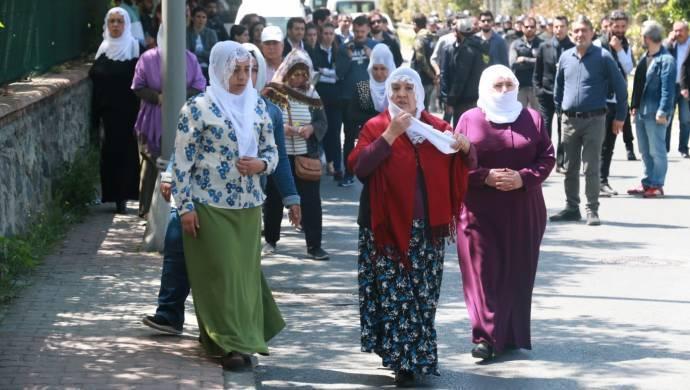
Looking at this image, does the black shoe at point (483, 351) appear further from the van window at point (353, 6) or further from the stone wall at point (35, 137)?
the van window at point (353, 6)

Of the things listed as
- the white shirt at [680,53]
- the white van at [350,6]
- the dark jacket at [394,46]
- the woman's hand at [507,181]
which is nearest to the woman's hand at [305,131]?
the woman's hand at [507,181]

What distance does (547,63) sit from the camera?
17953 mm

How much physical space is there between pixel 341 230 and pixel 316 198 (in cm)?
178

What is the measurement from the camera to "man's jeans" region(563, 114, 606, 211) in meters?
14.3

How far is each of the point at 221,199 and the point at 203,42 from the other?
9.08m

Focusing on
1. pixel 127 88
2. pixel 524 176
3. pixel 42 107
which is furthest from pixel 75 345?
pixel 127 88

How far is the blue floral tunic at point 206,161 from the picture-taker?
313 inches

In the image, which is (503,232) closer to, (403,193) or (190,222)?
(403,193)

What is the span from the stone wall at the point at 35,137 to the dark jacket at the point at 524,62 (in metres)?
6.44

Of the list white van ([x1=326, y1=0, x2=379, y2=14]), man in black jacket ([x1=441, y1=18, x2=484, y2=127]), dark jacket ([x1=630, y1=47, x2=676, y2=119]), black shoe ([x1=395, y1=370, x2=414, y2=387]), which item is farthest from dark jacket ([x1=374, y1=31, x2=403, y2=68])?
white van ([x1=326, y1=0, x2=379, y2=14])

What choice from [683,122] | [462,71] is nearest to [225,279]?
[462,71]

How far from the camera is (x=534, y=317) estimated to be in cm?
999

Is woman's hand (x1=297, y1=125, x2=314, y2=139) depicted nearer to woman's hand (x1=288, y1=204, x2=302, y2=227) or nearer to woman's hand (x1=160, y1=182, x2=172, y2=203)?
woman's hand (x1=288, y1=204, x2=302, y2=227)

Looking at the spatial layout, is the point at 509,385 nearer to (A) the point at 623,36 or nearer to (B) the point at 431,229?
(B) the point at 431,229
